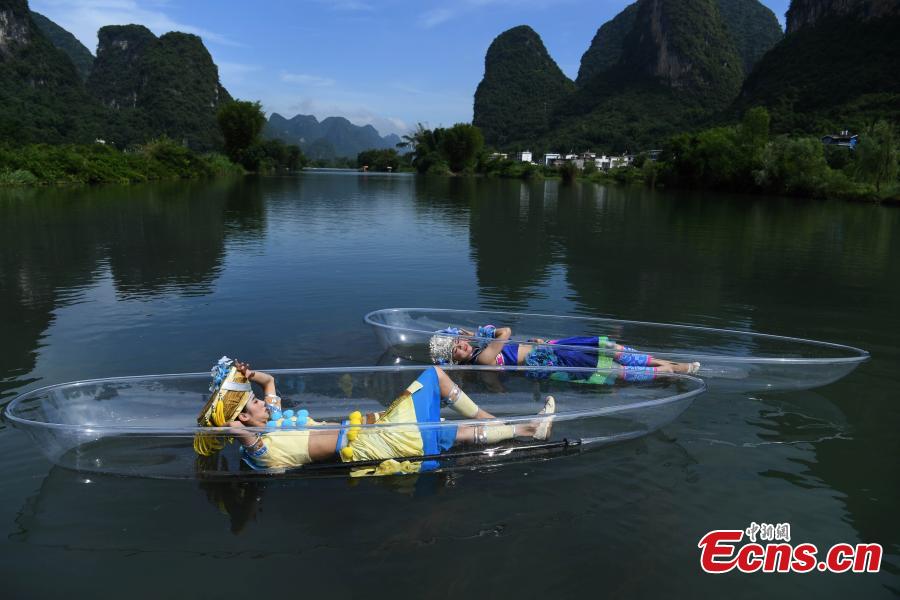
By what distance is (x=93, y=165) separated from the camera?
144 feet

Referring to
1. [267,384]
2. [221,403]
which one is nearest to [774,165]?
[267,384]

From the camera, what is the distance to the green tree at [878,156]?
1622 inches

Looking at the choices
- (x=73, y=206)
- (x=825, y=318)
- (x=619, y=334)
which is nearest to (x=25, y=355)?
(x=619, y=334)

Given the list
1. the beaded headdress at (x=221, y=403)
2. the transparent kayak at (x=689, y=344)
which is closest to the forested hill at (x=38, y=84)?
the transparent kayak at (x=689, y=344)

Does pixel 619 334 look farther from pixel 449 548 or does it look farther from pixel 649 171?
pixel 649 171

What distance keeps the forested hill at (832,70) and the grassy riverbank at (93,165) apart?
2572 inches

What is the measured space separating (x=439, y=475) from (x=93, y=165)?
1890 inches

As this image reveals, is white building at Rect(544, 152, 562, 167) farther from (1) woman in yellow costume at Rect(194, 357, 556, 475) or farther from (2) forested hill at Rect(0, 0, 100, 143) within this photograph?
(1) woman in yellow costume at Rect(194, 357, 556, 475)

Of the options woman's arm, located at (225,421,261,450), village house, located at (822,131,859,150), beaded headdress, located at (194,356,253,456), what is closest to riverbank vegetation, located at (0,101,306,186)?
beaded headdress, located at (194,356,253,456)

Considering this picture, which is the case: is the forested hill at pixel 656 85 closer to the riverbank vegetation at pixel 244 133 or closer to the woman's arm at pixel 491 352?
the riverbank vegetation at pixel 244 133

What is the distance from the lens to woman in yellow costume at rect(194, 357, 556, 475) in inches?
176

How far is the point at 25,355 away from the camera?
7.47 meters

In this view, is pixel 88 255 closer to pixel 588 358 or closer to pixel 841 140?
pixel 588 358

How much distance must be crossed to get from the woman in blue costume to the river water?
577 millimetres
